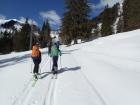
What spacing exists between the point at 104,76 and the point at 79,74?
198cm

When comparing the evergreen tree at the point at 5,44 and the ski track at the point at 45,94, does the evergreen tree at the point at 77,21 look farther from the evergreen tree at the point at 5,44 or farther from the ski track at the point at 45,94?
the evergreen tree at the point at 5,44

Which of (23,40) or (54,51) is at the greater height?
(54,51)

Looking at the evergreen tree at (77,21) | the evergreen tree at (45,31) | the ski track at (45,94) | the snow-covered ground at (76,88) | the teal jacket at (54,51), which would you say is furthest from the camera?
the evergreen tree at (45,31)

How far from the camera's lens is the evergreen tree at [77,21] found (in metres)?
53.8

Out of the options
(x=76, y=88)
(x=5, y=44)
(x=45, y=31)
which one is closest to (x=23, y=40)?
(x=5, y=44)

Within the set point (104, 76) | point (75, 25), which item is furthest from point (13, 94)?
point (75, 25)

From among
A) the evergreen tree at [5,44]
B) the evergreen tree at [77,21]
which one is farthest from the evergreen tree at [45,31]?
the evergreen tree at [77,21]

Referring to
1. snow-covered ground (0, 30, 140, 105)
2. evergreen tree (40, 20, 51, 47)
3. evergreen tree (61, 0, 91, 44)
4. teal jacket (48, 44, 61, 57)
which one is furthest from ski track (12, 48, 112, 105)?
evergreen tree (40, 20, 51, 47)

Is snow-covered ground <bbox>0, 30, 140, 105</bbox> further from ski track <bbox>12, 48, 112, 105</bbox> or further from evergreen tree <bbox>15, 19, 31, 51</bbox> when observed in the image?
evergreen tree <bbox>15, 19, 31, 51</bbox>

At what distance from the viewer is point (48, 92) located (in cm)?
1184

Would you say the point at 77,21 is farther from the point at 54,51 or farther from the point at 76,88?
the point at 76,88

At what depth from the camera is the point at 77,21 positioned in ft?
178

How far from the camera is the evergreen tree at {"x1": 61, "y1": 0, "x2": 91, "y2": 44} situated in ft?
177

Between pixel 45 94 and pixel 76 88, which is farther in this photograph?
pixel 76 88
